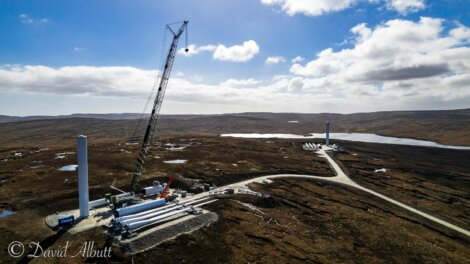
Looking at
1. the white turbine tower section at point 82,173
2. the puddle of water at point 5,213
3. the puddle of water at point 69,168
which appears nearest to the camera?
the white turbine tower section at point 82,173

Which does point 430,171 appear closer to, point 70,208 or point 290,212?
point 290,212

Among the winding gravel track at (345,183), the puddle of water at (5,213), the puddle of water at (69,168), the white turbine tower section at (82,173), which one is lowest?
the winding gravel track at (345,183)

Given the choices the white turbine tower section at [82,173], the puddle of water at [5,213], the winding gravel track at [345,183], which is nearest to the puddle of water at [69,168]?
the puddle of water at [5,213]

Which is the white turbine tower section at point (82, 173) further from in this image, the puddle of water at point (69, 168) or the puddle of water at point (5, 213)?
the puddle of water at point (69, 168)

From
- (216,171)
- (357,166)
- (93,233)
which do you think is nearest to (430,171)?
(357,166)

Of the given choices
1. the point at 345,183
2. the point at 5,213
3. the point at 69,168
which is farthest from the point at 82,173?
the point at 345,183

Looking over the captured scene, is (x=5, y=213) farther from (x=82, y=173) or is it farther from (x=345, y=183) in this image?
(x=345, y=183)

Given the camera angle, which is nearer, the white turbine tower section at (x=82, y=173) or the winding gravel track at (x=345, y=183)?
the white turbine tower section at (x=82, y=173)

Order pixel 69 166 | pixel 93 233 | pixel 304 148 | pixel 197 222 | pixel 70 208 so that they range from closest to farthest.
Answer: pixel 93 233 < pixel 197 222 < pixel 70 208 < pixel 69 166 < pixel 304 148
